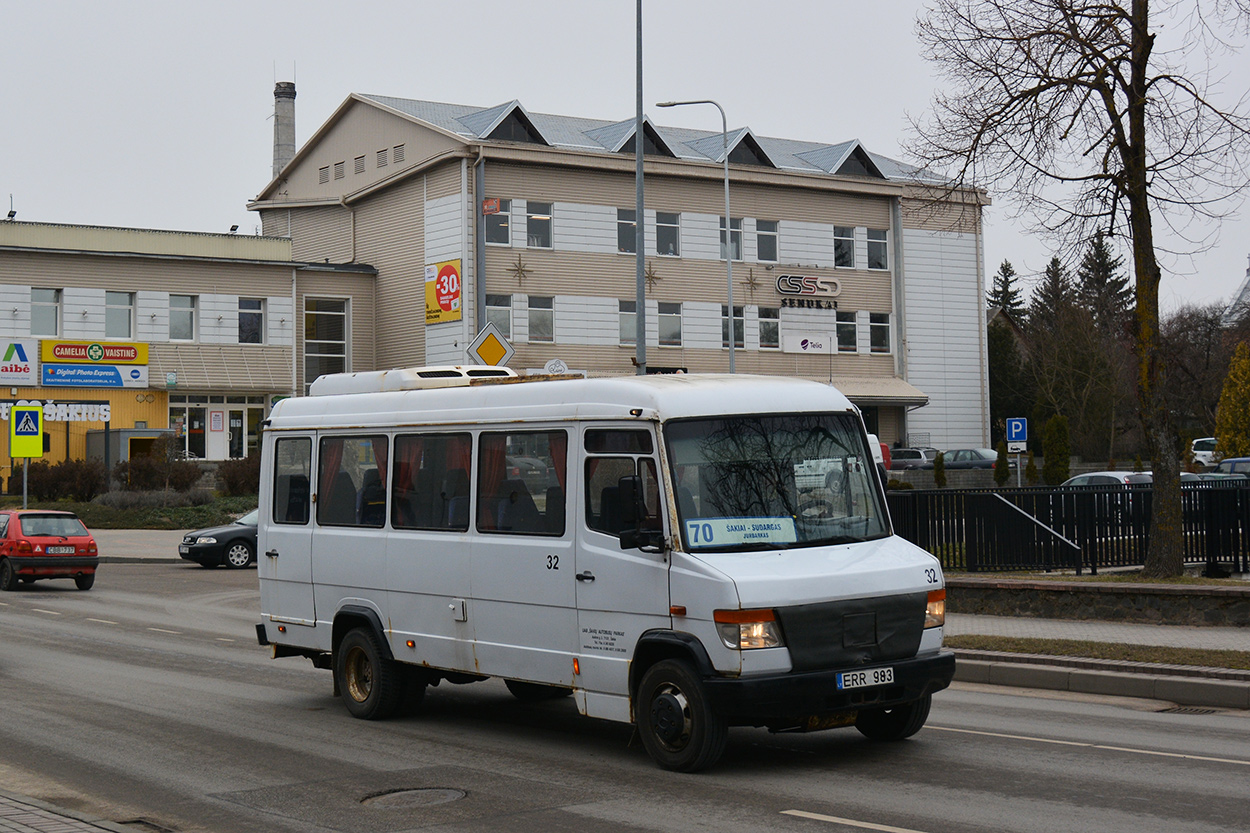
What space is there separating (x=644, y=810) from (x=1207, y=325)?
72742mm

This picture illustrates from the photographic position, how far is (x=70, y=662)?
600 inches

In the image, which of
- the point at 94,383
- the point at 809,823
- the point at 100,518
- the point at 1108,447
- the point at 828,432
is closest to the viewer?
the point at 809,823

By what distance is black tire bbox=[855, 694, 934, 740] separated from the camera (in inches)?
372

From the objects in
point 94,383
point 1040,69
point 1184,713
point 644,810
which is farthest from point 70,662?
point 94,383

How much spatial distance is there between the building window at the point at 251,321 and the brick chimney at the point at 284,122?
18.5 meters

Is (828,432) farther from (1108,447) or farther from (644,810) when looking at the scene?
(1108,447)

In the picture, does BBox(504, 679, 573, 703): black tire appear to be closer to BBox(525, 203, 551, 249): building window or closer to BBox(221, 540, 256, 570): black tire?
BBox(221, 540, 256, 570): black tire

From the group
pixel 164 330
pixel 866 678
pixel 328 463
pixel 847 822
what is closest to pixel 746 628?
pixel 866 678

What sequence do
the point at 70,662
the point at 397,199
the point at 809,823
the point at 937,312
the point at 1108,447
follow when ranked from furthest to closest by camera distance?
the point at 1108,447
the point at 937,312
the point at 397,199
the point at 70,662
the point at 809,823

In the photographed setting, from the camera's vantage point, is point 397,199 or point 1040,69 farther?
point 397,199

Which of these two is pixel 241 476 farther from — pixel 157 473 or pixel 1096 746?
pixel 1096 746

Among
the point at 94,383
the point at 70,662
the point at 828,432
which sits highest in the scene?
the point at 94,383

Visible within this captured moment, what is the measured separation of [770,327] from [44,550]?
115 ft

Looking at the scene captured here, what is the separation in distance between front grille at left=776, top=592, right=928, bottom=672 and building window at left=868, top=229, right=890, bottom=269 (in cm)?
5082
